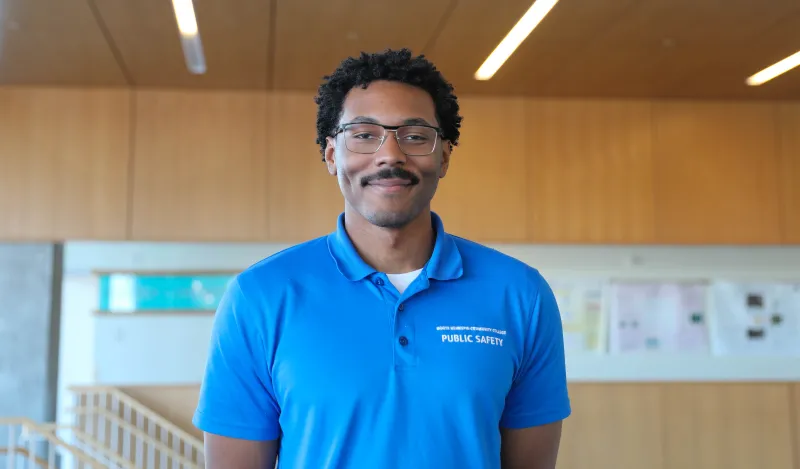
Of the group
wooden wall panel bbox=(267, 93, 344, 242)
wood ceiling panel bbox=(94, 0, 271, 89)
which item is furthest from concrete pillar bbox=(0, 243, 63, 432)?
wooden wall panel bbox=(267, 93, 344, 242)

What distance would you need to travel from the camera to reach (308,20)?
3.71 metres

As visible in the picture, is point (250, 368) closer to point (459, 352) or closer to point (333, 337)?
point (333, 337)

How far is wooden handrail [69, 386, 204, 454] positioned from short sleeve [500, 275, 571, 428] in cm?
367

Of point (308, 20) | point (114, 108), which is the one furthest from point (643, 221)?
point (114, 108)

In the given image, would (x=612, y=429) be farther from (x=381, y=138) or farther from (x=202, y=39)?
(x=381, y=138)

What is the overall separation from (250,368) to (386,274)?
0.28m

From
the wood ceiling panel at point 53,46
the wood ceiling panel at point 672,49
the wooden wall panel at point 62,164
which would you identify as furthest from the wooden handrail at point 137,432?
the wood ceiling panel at point 672,49

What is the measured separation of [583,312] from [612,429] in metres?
0.81

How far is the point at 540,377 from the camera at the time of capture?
1325 millimetres

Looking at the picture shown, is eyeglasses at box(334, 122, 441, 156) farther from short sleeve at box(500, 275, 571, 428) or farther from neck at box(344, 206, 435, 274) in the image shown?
short sleeve at box(500, 275, 571, 428)

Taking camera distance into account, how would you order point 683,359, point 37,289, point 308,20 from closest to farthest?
point 308,20 → point 37,289 → point 683,359

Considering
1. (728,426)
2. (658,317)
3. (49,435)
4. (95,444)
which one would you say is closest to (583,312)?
(658,317)

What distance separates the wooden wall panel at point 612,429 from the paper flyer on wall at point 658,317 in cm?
32

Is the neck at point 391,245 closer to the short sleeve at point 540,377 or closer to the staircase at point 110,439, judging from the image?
the short sleeve at point 540,377
